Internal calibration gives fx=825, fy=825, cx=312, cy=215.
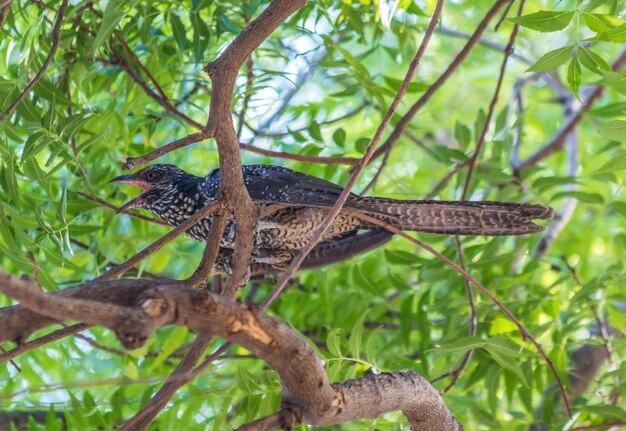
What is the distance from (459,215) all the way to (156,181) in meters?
1.48

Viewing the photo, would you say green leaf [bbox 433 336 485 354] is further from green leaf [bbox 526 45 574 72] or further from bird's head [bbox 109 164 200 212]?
bird's head [bbox 109 164 200 212]

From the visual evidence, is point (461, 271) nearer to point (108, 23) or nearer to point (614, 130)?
point (614, 130)

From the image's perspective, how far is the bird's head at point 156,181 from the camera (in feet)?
12.7

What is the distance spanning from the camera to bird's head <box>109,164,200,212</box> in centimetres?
387

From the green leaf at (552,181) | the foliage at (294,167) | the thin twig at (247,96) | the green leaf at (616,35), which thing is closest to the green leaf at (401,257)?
the foliage at (294,167)

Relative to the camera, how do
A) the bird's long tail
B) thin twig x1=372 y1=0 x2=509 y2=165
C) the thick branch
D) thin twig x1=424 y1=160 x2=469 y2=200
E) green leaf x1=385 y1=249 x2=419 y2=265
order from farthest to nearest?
thin twig x1=424 y1=160 x2=469 y2=200 → green leaf x1=385 y1=249 x2=419 y2=265 → thin twig x1=372 y1=0 x2=509 y2=165 → the bird's long tail → the thick branch

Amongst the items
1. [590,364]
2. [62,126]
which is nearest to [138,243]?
[62,126]

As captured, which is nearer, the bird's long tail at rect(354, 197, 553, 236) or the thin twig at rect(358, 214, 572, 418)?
the thin twig at rect(358, 214, 572, 418)

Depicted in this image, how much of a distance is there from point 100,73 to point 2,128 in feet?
3.37

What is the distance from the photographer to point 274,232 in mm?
3672

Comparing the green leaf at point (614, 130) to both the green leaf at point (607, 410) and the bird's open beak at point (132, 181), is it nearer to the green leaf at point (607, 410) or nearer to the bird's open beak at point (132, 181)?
the green leaf at point (607, 410)

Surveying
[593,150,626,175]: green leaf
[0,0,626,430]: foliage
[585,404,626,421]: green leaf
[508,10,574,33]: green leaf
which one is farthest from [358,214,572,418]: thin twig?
[508,10,574,33]: green leaf

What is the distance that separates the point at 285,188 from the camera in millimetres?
3471

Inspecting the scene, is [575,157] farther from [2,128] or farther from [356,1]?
[2,128]
